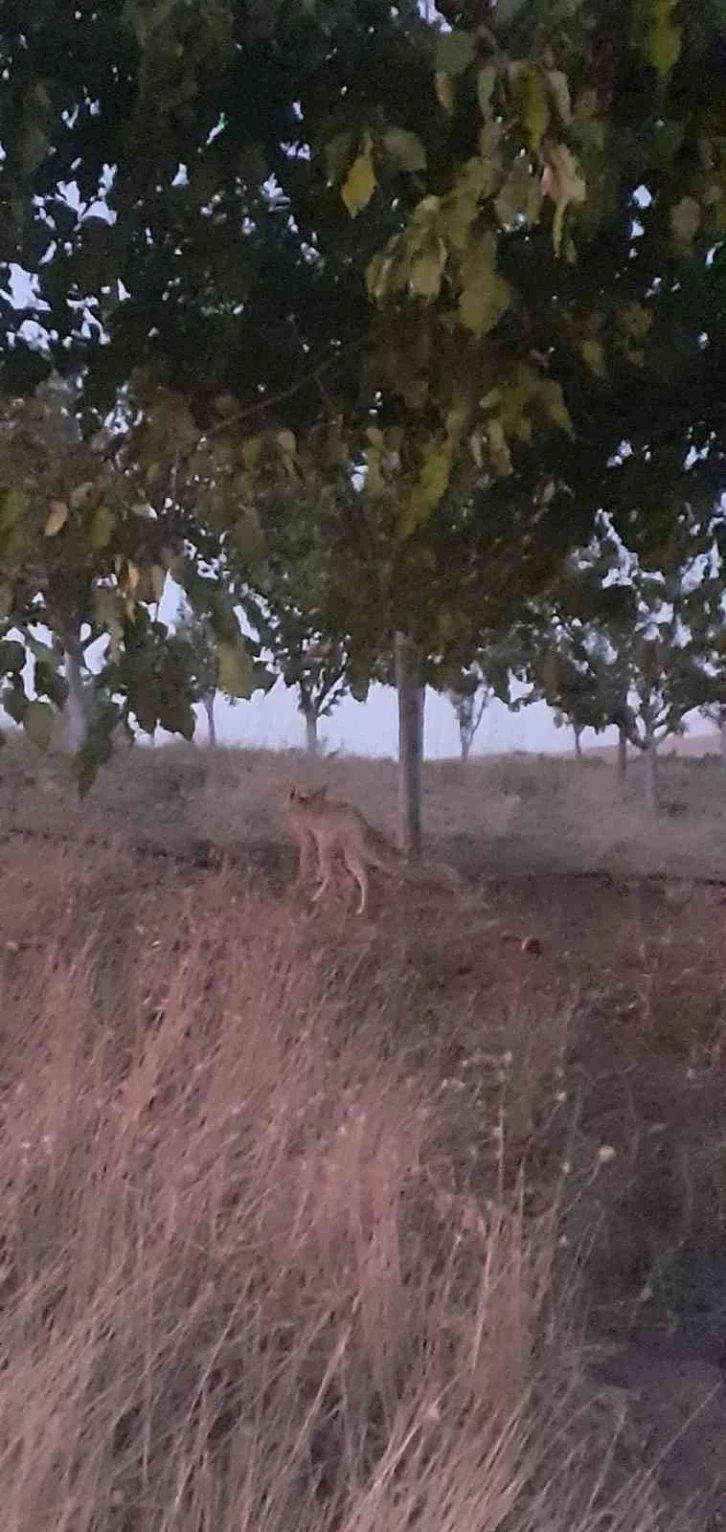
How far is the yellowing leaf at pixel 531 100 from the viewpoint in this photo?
9.45ft

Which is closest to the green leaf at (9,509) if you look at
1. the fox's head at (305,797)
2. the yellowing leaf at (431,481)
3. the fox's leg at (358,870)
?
the yellowing leaf at (431,481)

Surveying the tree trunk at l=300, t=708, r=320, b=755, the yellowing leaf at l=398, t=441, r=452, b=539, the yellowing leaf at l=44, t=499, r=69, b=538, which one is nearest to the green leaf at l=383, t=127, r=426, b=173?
the yellowing leaf at l=398, t=441, r=452, b=539

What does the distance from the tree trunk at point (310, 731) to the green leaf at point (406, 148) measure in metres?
10.4

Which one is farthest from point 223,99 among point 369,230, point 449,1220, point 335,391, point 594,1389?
point 594,1389

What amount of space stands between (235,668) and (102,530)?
75cm

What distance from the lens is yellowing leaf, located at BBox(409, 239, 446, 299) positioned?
2.95 meters

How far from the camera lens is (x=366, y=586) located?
5.08m

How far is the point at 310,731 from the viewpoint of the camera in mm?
14555

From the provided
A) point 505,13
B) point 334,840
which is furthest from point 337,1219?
point 334,840

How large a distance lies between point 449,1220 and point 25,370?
8.08 ft

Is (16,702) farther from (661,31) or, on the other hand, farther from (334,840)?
(334,840)

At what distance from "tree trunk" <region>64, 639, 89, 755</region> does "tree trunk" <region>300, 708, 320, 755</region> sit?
2.31m

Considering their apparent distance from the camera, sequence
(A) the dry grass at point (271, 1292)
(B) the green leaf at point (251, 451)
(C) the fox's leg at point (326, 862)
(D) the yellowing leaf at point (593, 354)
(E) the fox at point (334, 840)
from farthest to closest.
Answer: (E) the fox at point (334, 840), (C) the fox's leg at point (326, 862), (B) the green leaf at point (251, 451), (D) the yellowing leaf at point (593, 354), (A) the dry grass at point (271, 1292)

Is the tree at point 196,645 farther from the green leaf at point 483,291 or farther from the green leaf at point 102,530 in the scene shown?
the green leaf at point 483,291
